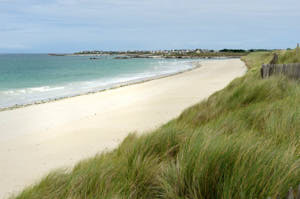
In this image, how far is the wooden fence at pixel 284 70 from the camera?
23.8 feet

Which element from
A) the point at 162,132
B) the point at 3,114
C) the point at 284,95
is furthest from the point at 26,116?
the point at 284,95

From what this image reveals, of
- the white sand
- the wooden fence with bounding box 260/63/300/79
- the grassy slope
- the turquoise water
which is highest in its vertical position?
the wooden fence with bounding box 260/63/300/79

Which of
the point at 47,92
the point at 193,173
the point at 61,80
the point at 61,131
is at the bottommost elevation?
the point at 61,80

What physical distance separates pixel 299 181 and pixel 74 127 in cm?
670

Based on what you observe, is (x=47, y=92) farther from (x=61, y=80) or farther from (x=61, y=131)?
(x=61, y=131)

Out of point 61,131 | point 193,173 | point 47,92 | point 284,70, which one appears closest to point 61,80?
point 47,92

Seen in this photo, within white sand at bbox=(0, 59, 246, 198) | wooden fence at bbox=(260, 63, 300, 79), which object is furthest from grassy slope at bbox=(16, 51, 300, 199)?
wooden fence at bbox=(260, 63, 300, 79)

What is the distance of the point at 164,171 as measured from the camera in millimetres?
2389

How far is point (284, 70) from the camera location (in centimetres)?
744

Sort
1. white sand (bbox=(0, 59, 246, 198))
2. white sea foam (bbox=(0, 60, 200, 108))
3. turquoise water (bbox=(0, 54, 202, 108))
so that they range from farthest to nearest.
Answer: turquoise water (bbox=(0, 54, 202, 108)), white sea foam (bbox=(0, 60, 200, 108)), white sand (bbox=(0, 59, 246, 198))

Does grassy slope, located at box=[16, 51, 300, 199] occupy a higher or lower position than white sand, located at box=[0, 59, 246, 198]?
higher

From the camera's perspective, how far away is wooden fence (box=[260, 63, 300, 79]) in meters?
7.25

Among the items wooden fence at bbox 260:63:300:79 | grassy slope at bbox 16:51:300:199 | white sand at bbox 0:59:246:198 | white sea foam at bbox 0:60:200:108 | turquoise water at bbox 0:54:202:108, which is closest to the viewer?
grassy slope at bbox 16:51:300:199

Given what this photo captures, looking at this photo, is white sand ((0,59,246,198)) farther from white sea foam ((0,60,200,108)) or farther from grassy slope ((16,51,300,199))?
white sea foam ((0,60,200,108))
